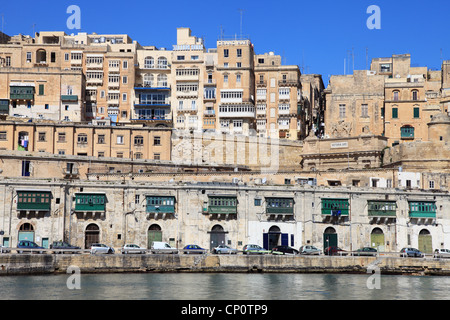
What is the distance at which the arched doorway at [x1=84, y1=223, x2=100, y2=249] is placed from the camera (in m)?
63.8

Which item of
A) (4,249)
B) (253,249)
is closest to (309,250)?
(253,249)

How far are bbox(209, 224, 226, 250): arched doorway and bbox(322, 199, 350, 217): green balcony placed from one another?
9.53 meters

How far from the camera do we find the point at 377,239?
6644cm

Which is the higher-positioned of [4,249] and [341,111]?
[341,111]

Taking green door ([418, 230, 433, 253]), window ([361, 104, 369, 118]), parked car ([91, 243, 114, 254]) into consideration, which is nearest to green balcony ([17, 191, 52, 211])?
parked car ([91, 243, 114, 254])

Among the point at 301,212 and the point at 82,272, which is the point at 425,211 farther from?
the point at 82,272

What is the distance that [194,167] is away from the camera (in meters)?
82.5

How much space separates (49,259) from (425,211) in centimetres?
3456

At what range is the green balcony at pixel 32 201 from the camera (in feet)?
204

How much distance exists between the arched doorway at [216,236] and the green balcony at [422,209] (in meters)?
17.7

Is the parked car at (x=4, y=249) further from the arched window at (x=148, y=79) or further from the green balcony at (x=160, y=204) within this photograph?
the arched window at (x=148, y=79)

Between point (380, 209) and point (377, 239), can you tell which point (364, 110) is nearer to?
point (380, 209)

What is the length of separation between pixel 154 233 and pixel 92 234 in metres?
Answer: 5.51
